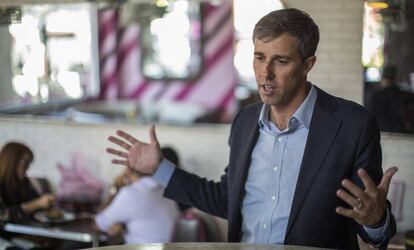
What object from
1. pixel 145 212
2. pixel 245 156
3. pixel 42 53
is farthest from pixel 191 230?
pixel 42 53

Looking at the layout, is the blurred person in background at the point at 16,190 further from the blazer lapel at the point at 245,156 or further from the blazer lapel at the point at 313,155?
the blazer lapel at the point at 313,155

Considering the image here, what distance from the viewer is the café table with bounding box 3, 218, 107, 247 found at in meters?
4.19

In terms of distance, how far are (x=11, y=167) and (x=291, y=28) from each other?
314 centimetres

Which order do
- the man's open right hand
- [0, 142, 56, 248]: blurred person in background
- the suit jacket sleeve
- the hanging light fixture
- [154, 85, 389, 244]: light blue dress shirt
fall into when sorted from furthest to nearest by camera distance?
[0, 142, 56, 248]: blurred person in background → the hanging light fixture → the man's open right hand → [154, 85, 389, 244]: light blue dress shirt → the suit jacket sleeve

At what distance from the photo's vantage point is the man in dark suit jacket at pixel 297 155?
1.97 m

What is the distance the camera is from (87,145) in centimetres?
537

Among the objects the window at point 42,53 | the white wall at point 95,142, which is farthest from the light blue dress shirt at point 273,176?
the window at point 42,53

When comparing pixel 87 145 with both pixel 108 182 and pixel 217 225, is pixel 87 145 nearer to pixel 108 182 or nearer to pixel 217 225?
pixel 108 182

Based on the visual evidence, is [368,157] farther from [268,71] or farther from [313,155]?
[268,71]

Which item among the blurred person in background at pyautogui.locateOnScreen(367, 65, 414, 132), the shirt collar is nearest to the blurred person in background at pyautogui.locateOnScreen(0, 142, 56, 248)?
the blurred person in background at pyautogui.locateOnScreen(367, 65, 414, 132)

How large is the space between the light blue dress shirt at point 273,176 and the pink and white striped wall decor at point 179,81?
175 inches

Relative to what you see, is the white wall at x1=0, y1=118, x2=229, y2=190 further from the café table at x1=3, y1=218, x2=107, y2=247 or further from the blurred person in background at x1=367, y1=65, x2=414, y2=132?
the blurred person in background at x1=367, y1=65, x2=414, y2=132

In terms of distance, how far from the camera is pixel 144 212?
3994 millimetres

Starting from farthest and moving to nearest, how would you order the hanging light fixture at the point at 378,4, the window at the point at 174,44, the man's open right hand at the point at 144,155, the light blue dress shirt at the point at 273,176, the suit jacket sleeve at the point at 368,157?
the window at the point at 174,44 → the hanging light fixture at the point at 378,4 → the man's open right hand at the point at 144,155 → the light blue dress shirt at the point at 273,176 → the suit jacket sleeve at the point at 368,157
